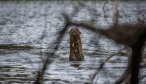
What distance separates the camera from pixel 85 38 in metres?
39.4

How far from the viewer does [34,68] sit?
2455 cm

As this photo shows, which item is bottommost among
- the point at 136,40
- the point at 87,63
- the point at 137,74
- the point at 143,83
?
the point at 87,63

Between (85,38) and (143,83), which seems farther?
(85,38)

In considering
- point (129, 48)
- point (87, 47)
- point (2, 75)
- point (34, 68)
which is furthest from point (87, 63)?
point (129, 48)

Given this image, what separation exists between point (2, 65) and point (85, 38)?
1428 cm

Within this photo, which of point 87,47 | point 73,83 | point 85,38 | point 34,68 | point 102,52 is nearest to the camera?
point 73,83

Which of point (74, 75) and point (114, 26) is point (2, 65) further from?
point (114, 26)

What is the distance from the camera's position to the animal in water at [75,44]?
2488 cm

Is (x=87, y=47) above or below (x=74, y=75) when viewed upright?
below

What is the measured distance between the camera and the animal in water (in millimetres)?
24875

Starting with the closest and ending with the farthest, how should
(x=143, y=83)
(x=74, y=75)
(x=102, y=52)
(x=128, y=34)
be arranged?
(x=128, y=34), (x=143, y=83), (x=74, y=75), (x=102, y=52)

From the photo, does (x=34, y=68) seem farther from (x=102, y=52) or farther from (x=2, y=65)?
(x=102, y=52)

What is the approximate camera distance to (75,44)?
25234 mm

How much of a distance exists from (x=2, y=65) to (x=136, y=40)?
2171 cm
